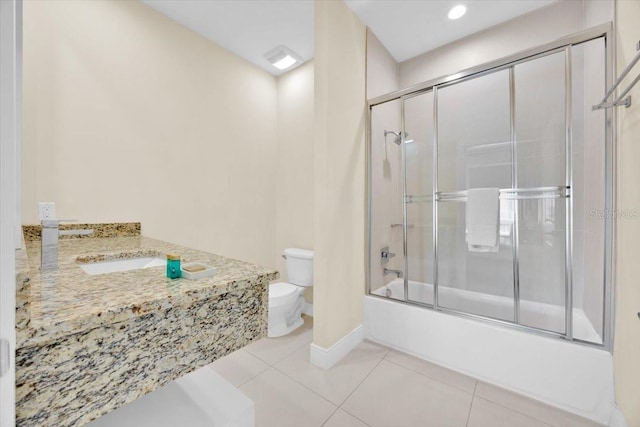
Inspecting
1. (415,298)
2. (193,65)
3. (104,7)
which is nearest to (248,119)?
(193,65)

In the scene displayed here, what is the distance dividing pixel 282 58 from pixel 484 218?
2.21 m

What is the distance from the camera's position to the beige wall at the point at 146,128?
1.46m

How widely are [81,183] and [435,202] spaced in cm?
240

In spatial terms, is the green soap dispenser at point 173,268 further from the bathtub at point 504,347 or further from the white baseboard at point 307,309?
the white baseboard at point 307,309

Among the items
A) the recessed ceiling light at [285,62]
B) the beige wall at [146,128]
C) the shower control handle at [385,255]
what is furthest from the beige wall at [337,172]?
the beige wall at [146,128]

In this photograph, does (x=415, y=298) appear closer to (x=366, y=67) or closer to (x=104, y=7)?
(x=366, y=67)

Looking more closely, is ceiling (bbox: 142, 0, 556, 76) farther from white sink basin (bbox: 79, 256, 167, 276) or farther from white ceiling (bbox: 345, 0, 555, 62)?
white sink basin (bbox: 79, 256, 167, 276)

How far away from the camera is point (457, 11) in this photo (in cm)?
195

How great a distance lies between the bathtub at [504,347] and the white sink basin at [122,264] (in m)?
1.50

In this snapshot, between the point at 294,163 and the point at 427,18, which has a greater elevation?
the point at 427,18

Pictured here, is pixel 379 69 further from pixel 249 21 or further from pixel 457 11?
pixel 249 21

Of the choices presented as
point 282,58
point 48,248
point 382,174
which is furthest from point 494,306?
point 282,58

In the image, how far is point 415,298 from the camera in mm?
2166

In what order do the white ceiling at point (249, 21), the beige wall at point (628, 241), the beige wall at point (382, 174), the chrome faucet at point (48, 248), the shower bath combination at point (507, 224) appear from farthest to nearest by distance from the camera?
the beige wall at point (382, 174) < the white ceiling at point (249, 21) < the shower bath combination at point (507, 224) < the beige wall at point (628, 241) < the chrome faucet at point (48, 248)
